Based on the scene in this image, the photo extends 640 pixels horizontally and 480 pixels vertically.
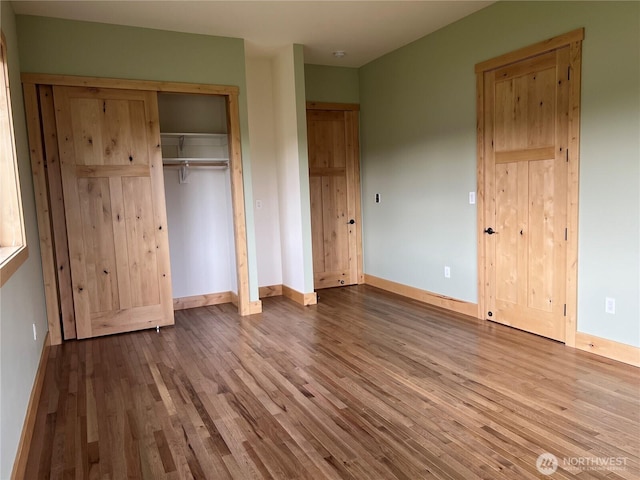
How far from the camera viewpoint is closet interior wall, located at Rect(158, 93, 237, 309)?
200 inches

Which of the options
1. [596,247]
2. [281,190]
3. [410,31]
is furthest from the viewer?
[281,190]

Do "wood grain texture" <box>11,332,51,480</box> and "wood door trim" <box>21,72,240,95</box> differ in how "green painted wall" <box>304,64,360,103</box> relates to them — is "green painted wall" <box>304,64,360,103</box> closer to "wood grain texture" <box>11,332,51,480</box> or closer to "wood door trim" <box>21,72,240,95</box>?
"wood door trim" <box>21,72,240,95</box>

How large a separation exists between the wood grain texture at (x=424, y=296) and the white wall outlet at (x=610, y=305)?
4.32 feet

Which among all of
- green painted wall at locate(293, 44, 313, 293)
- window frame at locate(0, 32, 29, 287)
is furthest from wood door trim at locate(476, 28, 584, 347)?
window frame at locate(0, 32, 29, 287)

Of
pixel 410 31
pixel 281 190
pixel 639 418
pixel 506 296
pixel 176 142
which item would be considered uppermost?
pixel 410 31

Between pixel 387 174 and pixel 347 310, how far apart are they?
1.82 meters

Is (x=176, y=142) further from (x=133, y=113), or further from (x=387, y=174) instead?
(x=387, y=174)

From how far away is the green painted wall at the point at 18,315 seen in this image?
6.59ft

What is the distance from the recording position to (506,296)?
416cm

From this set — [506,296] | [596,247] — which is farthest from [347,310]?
[596,247]

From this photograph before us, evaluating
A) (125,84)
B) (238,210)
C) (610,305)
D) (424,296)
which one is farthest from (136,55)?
(610,305)

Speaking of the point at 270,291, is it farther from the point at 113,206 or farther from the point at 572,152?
the point at 572,152

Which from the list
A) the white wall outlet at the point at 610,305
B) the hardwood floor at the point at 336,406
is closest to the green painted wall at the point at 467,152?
the white wall outlet at the point at 610,305

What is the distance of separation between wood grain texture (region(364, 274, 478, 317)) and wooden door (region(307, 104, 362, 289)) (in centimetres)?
42
